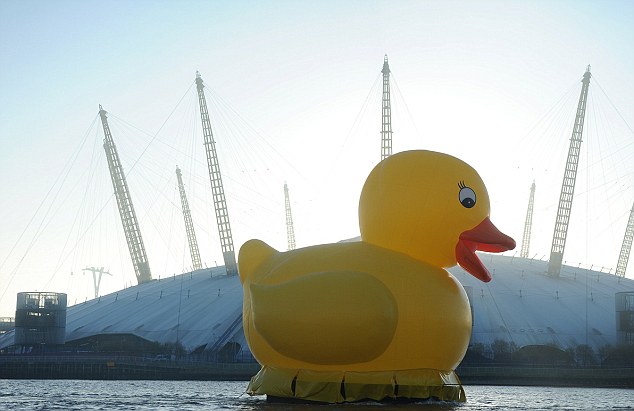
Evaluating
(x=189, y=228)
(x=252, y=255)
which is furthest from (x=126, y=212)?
(x=252, y=255)

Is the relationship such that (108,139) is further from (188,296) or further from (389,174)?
(389,174)

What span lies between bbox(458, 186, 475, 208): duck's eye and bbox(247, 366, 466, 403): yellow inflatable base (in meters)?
5.79

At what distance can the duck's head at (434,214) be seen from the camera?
32.8 meters

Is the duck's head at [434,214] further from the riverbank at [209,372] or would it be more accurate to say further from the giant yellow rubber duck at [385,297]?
the riverbank at [209,372]

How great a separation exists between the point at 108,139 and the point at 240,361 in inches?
1797

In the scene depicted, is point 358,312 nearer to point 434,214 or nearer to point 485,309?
point 434,214

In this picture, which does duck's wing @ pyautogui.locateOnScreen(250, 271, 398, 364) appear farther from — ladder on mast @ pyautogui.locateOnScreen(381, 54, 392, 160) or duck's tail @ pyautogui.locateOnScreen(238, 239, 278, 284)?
ladder on mast @ pyautogui.locateOnScreen(381, 54, 392, 160)

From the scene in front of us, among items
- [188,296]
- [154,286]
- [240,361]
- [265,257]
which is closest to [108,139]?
[154,286]

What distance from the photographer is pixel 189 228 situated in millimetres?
129500

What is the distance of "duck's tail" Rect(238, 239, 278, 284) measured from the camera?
35.6m

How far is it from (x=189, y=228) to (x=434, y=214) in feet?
325

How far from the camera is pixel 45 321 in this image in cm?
8538

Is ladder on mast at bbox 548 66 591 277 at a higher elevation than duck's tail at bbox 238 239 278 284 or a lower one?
higher

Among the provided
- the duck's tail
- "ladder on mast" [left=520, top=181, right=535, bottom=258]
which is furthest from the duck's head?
"ladder on mast" [left=520, top=181, right=535, bottom=258]
